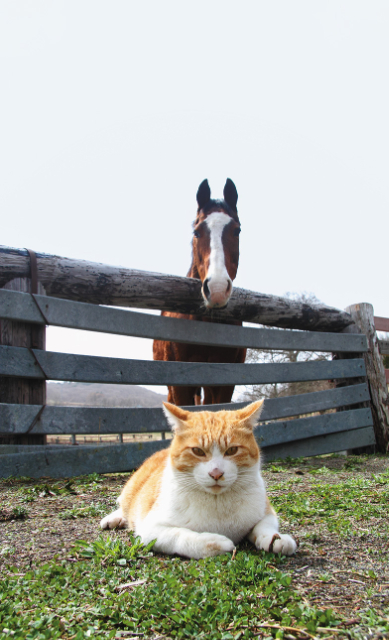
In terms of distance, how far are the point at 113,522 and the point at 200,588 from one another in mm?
1170

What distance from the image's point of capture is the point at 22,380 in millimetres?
4332

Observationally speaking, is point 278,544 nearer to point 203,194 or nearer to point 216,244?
point 216,244

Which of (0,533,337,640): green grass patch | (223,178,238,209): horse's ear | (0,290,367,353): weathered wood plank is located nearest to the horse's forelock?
(223,178,238,209): horse's ear

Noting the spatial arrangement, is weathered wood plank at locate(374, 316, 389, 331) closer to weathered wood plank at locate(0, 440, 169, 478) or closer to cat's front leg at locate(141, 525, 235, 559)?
weathered wood plank at locate(0, 440, 169, 478)

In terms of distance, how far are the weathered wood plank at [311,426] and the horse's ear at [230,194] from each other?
3.06 metres

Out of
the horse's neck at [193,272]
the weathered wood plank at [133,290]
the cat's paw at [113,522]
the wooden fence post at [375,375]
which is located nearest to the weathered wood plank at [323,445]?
the wooden fence post at [375,375]

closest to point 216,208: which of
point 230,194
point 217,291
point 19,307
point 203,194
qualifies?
point 203,194

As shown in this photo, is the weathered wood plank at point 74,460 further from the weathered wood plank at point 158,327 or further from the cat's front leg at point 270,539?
the cat's front leg at point 270,539

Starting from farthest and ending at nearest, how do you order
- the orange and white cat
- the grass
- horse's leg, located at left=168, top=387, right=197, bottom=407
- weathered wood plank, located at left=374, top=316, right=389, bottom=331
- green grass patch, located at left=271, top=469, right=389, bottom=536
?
weathered wood plank, located at left=374, top=316, right=389, bottom=331 → horse's leg, located at left=168, top=387, right=197, bottom=407 → green grass patch, located at left=271, top=469, right=389, bottom=536 → the orange and white cat → the grass

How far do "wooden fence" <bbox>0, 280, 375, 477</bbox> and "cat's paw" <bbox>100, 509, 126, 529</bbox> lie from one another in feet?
5.56

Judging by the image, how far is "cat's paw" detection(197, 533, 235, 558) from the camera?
202cm

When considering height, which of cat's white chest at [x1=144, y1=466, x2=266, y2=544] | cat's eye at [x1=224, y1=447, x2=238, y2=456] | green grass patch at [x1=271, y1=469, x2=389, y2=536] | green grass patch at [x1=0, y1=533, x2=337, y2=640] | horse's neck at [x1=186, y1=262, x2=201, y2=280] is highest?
horse's neck at [x1=186, y1=262, x2=201, y2=280]

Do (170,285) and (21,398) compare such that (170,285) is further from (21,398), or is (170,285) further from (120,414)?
(21,398)

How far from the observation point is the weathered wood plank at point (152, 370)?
14.0 feet
